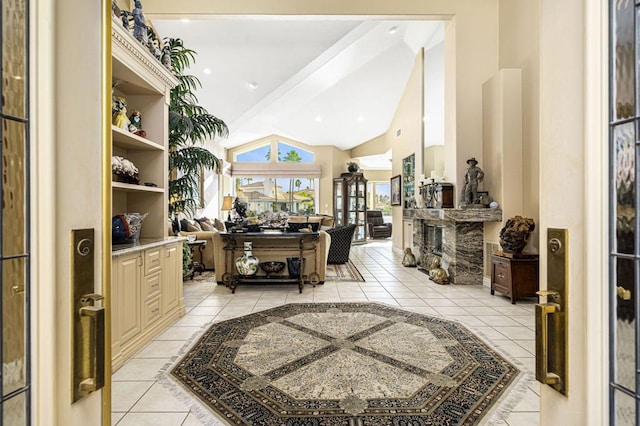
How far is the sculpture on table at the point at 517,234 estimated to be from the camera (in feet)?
12.5

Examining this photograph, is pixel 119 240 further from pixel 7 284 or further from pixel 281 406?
pixel 7 284

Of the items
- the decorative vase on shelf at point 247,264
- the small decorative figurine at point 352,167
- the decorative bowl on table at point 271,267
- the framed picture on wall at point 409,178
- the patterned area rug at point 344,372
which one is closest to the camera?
the patterned area rug at point 344,372

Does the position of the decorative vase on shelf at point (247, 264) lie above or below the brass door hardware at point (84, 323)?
below

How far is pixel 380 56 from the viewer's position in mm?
6676

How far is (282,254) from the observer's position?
15.5ft

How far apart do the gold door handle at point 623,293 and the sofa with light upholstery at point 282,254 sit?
13.4 ft

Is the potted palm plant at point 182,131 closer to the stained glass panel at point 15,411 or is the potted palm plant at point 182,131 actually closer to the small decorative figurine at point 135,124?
the small decorative figurine at point 135,124

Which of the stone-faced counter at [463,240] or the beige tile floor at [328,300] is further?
the stone-faced counter at [463,240]

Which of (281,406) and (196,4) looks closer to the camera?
(281,406)

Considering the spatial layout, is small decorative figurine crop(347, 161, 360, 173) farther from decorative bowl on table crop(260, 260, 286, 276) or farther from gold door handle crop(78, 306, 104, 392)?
gold door handle crop(78, 306, 104, 392)

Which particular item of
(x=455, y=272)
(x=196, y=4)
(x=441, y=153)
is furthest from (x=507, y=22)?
(x=196, y=4)

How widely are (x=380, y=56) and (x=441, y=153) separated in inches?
93.2

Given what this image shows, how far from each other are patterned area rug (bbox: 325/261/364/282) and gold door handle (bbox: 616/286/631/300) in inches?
178

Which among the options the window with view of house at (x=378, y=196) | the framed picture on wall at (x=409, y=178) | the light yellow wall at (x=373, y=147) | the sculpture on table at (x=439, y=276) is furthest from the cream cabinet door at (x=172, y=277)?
the window with view of house at (x=378, y=196)
